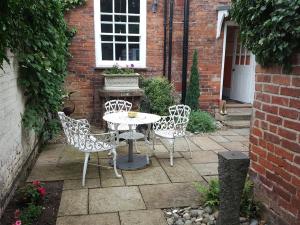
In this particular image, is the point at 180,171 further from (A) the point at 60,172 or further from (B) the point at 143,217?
(A) the point at 60,172

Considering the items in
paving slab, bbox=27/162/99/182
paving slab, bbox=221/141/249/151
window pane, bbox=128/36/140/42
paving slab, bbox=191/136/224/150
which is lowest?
paving slab, bbox=27/162/99/182

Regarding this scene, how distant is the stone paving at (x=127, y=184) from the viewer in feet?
9.94

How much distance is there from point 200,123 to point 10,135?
426cm

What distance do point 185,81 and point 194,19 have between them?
1505 mm

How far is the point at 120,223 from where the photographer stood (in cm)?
287

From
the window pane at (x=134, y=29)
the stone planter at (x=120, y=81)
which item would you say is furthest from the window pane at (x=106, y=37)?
the stone planter at (x=120, y=81)

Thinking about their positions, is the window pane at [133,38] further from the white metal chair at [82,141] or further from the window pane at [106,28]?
the white metal chair at [82,141]

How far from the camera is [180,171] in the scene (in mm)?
4258

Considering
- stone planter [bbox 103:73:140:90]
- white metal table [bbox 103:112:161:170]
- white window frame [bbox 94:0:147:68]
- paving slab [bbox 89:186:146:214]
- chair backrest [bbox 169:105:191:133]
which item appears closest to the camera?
paving slab [bbox 89:186:146:214]

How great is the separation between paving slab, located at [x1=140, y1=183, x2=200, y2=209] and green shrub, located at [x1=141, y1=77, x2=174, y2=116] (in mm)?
2874

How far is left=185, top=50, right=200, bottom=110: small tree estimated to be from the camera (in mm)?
6852

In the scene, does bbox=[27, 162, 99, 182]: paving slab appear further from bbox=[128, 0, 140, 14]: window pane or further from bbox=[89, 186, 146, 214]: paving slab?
bbox=[128, 0, 140, 14]: window pane

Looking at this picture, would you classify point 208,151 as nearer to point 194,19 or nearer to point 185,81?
point 185,81

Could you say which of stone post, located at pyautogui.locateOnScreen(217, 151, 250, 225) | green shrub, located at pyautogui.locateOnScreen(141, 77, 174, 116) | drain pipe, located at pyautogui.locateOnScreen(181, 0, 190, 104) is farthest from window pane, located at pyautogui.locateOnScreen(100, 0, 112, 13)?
stone post, located at pyautogui.locateOnScreen(217, 151, 250, 225)
